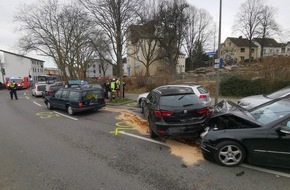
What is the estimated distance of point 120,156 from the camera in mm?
5738

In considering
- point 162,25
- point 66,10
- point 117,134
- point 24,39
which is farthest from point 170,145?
point 162,25

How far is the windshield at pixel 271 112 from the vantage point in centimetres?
467

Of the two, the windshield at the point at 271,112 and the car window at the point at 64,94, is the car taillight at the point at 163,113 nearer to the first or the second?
the windshield at the point at 271,112

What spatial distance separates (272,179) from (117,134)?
16.5ft

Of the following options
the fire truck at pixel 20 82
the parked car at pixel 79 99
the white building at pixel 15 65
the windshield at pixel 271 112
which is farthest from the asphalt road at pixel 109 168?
the white building at pixel 15 65

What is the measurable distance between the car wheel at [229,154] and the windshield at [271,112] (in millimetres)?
770

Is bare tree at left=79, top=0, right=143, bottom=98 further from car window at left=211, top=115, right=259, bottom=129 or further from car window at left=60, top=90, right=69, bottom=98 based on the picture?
car window at left=211, top=115, right=259, bottom=129

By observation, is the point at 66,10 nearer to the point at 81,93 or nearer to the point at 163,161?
the point at 81,93

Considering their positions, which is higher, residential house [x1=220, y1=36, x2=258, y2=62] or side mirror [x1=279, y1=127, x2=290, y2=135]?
residential house [x1=220, y1=36, x2=258, y2=62]

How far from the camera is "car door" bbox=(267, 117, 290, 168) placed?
4.26m

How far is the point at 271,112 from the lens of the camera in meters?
4.96

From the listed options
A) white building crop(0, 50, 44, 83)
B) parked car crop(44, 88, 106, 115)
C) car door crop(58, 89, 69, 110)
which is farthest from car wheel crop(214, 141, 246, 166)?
white building crop(0, 50, 44, 83)

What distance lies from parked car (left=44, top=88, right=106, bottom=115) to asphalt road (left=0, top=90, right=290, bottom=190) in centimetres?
408

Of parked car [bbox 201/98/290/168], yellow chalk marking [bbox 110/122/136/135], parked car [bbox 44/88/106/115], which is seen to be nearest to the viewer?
parked car [bbox 201/98/290/168]
